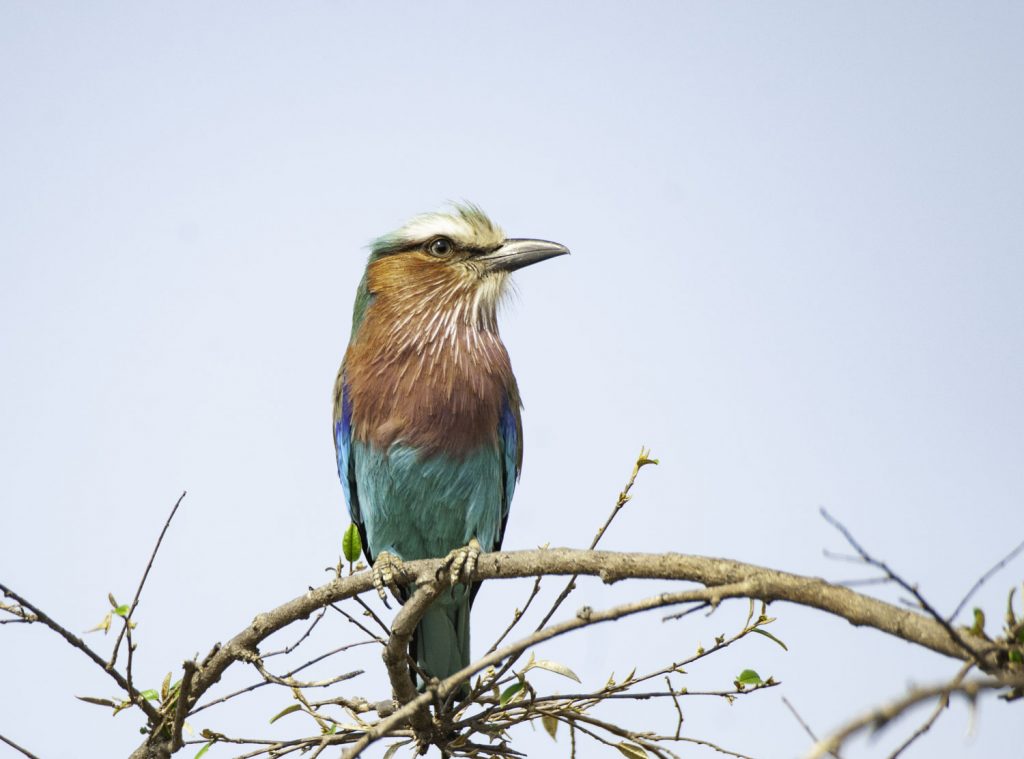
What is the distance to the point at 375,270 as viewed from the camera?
245 inches

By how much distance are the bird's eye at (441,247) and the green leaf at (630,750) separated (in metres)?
3.03

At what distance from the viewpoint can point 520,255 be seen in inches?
243

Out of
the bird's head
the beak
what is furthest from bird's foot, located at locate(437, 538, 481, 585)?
the beak

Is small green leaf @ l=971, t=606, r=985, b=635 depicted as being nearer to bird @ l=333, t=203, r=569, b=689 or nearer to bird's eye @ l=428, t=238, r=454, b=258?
bird @ l=333, t=203, r=569, b=689

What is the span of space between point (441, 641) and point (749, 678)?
1908 millimetres

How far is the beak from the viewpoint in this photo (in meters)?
6.15

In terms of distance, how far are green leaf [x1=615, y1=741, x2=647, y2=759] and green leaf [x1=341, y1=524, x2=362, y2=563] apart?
4.69 ft

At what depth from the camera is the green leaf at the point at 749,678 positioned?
416cm

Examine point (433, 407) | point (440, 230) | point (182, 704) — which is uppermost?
point (440, 230)

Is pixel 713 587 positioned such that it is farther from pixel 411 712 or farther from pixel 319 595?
pixel 319 595

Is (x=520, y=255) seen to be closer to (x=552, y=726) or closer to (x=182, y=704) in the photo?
(x=552, y=726)

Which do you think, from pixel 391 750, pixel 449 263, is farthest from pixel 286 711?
pixel 449 263

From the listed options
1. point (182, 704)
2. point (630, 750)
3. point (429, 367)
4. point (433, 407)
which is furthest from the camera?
point (429, 367)

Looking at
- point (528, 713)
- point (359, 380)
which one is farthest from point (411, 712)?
point (359, 380)
